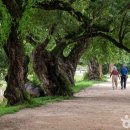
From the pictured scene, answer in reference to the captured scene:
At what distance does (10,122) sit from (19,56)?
5.93 metres

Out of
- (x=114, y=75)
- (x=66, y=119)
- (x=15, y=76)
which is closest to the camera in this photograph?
(x=66, y=119)

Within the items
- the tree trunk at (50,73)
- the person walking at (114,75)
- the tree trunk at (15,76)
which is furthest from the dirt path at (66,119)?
the person walking at (114,75)

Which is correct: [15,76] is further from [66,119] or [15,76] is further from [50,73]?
[50,73]

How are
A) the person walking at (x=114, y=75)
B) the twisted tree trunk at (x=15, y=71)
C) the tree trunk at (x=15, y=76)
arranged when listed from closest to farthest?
1. the twisted tree trunk at (x=15, y=71)
2. the tree trunk at (x=15, y=76)
3. the person walking at (x=114, y=75)

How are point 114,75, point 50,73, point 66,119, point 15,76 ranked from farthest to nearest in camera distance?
point 114,75 → point 50,73 → point 15,76 → point 66,119

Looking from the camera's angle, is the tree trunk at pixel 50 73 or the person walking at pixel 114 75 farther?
the person walking at pixel 114 75

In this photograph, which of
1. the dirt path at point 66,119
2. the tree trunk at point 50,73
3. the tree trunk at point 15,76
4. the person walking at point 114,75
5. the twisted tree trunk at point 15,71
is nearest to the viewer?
the dirt path at point 66,119

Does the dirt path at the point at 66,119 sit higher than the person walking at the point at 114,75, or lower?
lower

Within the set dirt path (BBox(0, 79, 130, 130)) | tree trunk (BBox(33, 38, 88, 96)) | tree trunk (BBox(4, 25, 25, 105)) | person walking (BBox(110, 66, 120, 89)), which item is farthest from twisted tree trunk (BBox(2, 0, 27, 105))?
person walking (BBox(110, 66, 120, 89))

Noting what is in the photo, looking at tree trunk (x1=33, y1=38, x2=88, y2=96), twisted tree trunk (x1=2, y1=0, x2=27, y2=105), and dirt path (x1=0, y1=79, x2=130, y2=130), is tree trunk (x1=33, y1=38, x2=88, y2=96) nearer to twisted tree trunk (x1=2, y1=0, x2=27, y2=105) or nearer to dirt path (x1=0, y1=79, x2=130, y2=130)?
twisted tree trunk (x1=2, y1=0, x2=27, y2=105)

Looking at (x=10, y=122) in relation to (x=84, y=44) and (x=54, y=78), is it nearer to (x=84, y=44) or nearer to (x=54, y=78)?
(x=54, y=78)

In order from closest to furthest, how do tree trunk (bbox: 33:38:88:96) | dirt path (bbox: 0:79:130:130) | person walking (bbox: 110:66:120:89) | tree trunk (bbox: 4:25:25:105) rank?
dirt path (bbox: 0:79:130:130) → tree trunk (bbox: 4:25:25:105) → tree trunk (bbox: 33:38:88:96) → person walking (bbox: 110:66:120:89)

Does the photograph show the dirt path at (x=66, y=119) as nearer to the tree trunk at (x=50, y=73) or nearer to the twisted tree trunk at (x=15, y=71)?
the twisted tree trunk at (x=15, y=71)

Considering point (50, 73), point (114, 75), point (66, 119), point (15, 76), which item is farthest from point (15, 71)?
point (114, 75)
